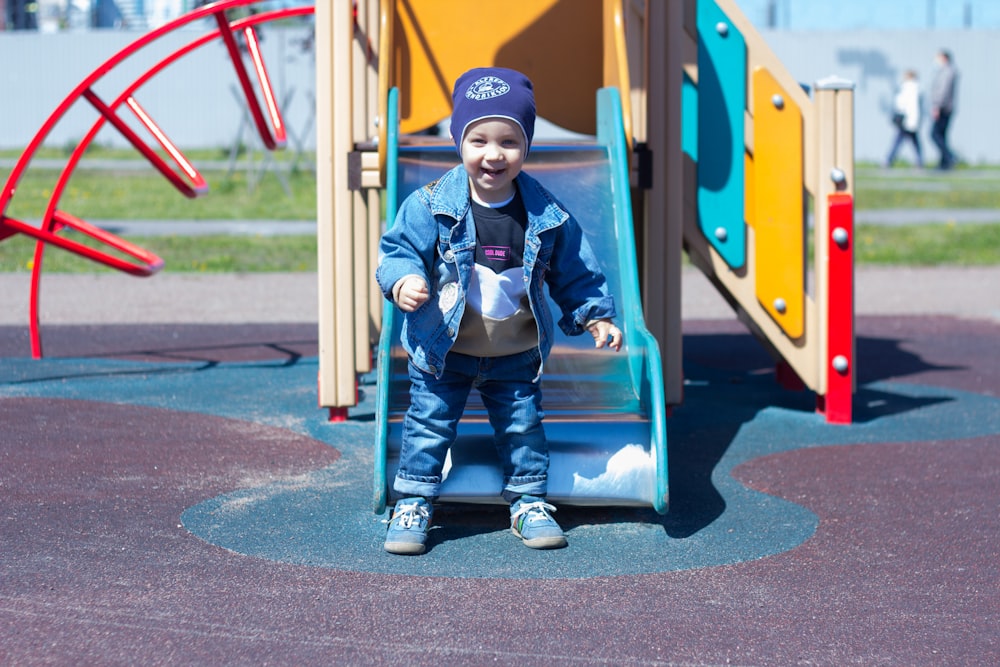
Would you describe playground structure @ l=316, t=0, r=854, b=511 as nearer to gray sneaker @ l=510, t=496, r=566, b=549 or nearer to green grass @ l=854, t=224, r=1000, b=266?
gray sneaker @ l=510, t=496, r=566, b=549

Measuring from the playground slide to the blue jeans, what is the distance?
0.27ft

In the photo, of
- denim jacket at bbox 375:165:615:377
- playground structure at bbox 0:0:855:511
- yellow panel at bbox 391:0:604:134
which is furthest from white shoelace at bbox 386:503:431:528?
yellow panel at bbox 391:0:604:134

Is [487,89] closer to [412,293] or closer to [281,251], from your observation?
[412,293]

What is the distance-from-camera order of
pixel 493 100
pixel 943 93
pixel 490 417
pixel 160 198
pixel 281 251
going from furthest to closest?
pixel 943 93 < pixel 160 198 < pixel 281 251 < pixel 490 417 < pixel 493 100

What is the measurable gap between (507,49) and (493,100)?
292cm

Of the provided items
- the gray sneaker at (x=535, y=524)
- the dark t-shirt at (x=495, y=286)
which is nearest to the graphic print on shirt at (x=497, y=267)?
the dark t-shirt at (x=495, y=286)

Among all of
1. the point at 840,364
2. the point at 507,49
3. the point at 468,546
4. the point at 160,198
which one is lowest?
the point at 468,546

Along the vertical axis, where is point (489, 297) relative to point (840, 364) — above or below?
above

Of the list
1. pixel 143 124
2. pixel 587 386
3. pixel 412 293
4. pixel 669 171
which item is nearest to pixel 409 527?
pixel 412 293

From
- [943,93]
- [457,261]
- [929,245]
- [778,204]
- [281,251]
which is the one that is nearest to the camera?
[457,261]

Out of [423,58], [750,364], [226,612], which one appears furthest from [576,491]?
[750,364]

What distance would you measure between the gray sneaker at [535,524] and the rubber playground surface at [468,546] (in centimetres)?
5

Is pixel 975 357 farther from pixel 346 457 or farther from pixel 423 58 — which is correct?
pixel 346 457

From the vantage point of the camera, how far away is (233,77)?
2583cm
